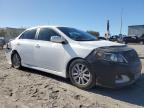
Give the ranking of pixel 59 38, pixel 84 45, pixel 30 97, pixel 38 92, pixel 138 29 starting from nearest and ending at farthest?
1. pixel 30 97
2. pixel 38 92
3. pixel 84 45
4. pixel 59 38
5. pixel 138 29

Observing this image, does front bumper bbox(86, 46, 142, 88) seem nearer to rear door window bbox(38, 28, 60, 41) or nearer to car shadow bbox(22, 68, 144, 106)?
car shadow bbox(22, 68, 144, 106)

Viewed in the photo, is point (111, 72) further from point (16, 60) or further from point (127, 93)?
point (16, 60)

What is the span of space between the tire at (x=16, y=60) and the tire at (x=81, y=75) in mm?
2655

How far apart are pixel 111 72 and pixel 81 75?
79 centimetres

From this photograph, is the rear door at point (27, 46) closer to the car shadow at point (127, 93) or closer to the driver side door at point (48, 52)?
the driver side door at point (48, 52)

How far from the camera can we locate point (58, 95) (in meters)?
5.48

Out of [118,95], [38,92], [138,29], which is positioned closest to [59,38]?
[38,92]

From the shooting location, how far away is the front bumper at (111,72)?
5598mm

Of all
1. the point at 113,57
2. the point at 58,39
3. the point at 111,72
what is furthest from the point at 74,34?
the point at 111,72

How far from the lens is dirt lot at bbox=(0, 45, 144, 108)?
16.2 ft

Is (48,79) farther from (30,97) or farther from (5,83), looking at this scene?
(30,97)

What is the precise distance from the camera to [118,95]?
568cm

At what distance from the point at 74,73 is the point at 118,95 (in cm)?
120

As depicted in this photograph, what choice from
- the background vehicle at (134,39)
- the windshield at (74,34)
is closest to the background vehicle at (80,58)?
the windshield at (74,34)
